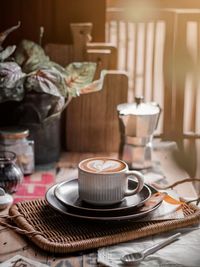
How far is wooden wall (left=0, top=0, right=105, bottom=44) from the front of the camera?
2.14 meters

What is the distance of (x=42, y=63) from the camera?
1.84m

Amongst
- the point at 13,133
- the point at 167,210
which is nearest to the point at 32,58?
the point at 13,133

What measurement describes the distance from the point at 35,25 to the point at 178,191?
87 centimetres

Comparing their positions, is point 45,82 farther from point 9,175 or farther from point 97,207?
point 97,207

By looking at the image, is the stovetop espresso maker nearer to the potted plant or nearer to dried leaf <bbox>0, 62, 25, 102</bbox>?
the potted plant

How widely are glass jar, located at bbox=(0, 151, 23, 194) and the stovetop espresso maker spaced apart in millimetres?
389

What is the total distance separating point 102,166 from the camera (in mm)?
1376

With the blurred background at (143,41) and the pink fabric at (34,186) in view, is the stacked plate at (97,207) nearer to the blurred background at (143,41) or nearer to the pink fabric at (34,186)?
the pink fabric at (34,186)

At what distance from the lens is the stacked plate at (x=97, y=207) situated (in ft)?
4.30

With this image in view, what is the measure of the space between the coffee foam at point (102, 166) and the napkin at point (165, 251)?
17 cm

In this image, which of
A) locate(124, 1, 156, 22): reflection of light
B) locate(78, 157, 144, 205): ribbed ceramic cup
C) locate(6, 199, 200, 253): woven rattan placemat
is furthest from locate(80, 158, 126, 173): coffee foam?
locate(124, 1, 156, 22): reflection of light

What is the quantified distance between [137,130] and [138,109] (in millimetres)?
63

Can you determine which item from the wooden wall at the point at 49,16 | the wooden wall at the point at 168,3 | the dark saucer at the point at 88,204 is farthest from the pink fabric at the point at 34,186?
the wooden wall at the point at 168,3

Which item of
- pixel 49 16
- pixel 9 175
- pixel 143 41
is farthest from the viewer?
pixel 143 41
